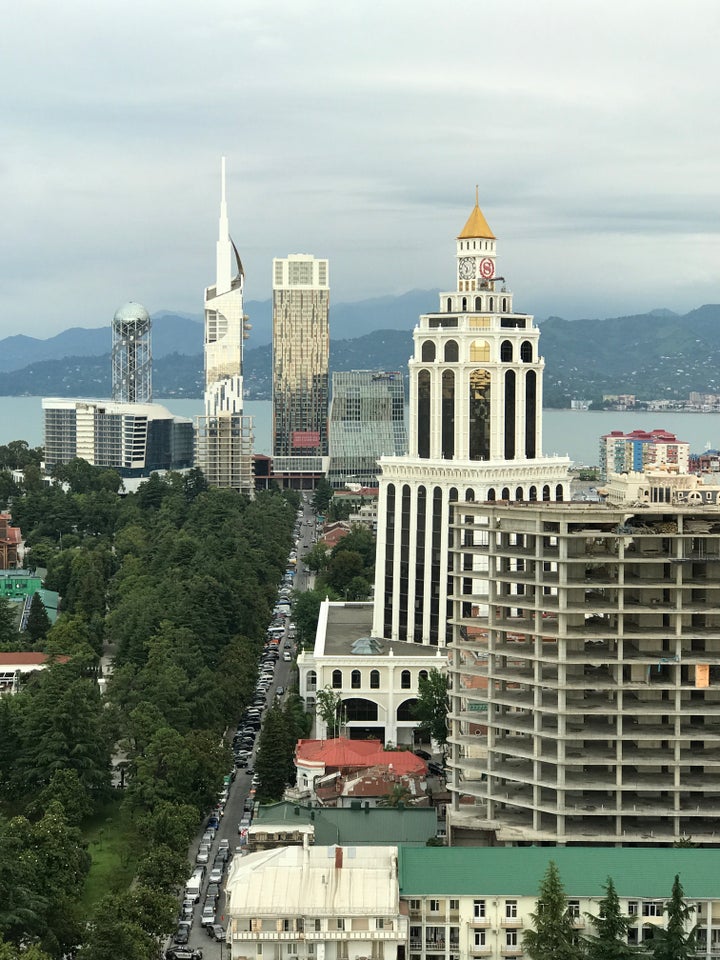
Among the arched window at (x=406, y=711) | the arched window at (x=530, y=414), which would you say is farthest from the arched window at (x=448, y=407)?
the arched window at (x=406, y=711)

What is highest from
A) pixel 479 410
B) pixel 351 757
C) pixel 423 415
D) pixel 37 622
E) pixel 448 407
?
pixel 448 407

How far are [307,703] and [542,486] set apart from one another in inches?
710

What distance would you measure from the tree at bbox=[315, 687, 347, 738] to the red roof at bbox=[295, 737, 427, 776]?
8329 millimetres

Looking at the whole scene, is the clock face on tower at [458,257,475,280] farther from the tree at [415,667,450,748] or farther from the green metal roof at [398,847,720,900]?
the green metal roof at [398,847,720,900]

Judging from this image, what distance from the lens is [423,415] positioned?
10525cm

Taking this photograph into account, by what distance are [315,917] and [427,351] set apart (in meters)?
Answer: 50.3

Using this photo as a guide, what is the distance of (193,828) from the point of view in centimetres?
7531

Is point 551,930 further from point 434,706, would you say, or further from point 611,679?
point 434,706

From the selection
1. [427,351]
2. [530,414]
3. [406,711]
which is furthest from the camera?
[530,414]

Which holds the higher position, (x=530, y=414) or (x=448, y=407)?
(x=448, y=407)

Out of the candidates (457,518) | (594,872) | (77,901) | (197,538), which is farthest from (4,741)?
(197,538)

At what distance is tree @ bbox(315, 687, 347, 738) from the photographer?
313ft

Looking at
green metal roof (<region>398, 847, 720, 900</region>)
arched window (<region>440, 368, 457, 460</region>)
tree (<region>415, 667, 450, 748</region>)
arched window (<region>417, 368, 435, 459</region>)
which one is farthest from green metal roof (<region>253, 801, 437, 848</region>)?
arched window (<region>417, 368, 435, 459</region>)

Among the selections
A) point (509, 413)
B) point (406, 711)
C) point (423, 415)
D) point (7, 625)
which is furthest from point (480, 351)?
point (7, 625)
